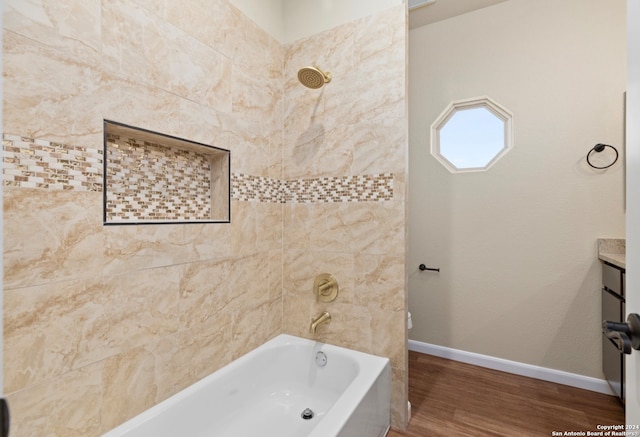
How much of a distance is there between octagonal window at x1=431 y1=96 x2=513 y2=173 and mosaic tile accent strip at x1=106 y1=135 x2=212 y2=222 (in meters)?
1.97

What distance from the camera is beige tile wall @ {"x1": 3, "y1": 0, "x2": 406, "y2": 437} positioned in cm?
105

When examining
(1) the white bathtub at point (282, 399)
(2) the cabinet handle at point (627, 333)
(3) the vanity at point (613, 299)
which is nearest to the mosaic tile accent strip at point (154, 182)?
(1) the white bathtub at point (282, 399)

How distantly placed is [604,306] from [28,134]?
10.5ft

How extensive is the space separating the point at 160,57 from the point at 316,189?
1.12 meters

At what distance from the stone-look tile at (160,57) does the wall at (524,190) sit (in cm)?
178

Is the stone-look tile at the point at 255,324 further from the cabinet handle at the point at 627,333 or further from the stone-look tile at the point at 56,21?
the cabinet handle at the point at 627,333

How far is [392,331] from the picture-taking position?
185cm

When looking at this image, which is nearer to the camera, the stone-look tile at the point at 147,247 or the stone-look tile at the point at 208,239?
the stone-look tile at the point at 147,247

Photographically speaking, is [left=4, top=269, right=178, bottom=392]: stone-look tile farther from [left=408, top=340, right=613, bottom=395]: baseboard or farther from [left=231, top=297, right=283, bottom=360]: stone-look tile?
[left=408, top=340, right=613, bottom=395]: baseboard

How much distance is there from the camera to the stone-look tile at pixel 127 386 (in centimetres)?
124

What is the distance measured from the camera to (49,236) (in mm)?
1074

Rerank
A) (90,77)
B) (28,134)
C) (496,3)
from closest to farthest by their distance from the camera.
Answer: (28,134) < (90,77) < (496,3)

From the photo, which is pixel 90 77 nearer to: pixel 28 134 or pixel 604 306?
pixel 28 134

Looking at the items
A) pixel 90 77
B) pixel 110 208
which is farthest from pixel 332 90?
pixel 110 208
